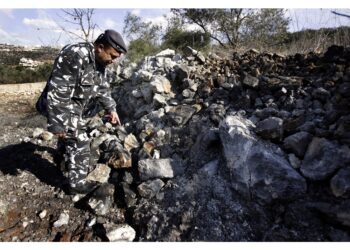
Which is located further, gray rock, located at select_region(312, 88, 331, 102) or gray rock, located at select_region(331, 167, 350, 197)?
gray rock, located at select_region(312, 88, 331, 102)

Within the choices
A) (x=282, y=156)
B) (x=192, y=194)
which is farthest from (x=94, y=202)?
(x=282, y=156)

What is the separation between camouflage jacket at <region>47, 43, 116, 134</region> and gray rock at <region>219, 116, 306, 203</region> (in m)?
1.28

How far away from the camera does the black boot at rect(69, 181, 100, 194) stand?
3228 millimetres

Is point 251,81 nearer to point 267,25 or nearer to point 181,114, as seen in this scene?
point 181,114

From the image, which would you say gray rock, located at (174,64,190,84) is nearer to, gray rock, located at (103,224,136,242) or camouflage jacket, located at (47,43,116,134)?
camouflage jacket, located at (47,43,116,134)

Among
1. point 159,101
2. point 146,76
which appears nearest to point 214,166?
point 159,101

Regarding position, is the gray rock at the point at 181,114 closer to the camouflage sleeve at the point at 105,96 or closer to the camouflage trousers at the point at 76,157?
the camouflage sleeve at the point at 105,96

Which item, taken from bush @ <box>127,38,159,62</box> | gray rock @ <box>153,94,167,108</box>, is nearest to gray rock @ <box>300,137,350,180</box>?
gray rock @ <box>153,94,167,108</box>

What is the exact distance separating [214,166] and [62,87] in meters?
1.48

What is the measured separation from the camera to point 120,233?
2.75 meters

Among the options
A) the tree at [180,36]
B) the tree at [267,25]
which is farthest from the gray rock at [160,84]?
the tree at [267,25]

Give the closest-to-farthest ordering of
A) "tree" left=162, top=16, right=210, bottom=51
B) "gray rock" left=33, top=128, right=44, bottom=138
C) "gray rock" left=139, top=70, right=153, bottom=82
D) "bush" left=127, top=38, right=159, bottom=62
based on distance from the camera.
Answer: "gray rock" left=33, top=128, right=44, bottom=138 → "gray rock" left=139, top=70, right=153, bottom=82 → "bush" left=127, top=38, right=159, bottom=62 → "tree" left=162, top=16, right=210, bottom=51

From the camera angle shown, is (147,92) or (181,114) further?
(147,92)

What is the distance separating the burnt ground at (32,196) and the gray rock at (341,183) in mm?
1841
